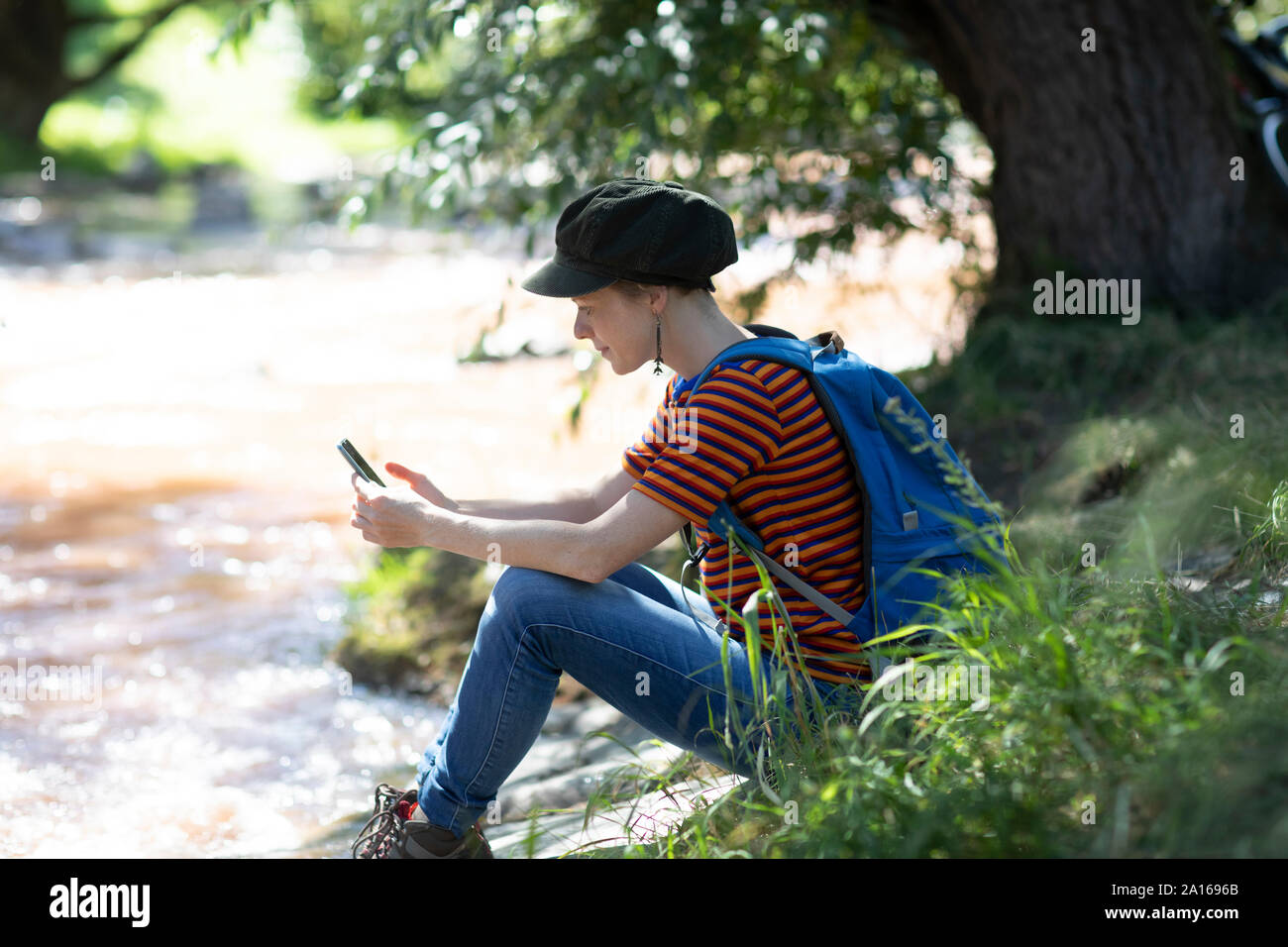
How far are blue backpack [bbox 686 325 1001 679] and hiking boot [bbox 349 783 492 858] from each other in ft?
2.64

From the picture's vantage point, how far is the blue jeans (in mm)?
2521

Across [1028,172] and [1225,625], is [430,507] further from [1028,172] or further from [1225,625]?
[1028,172]

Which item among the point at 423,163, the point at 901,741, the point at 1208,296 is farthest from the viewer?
the point at 1208,296

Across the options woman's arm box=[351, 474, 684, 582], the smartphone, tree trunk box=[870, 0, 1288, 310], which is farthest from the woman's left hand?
tree trunk box=[870, 0, 1288, 310]

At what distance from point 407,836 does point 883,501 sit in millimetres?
1150

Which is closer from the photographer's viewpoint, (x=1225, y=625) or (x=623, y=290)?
(x=1225, y=625)

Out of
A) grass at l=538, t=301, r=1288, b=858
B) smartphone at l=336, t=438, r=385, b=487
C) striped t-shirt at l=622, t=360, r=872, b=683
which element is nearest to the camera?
grass at l=538, t=301, r=1288, b=858

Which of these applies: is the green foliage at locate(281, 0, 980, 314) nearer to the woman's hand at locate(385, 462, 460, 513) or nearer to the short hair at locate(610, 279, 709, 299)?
the woman's hand at locate(385, 462, 460, 513)

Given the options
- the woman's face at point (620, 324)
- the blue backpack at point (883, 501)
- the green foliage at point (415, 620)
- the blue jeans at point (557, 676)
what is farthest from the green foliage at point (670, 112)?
the blue jeans at point (557, 676)

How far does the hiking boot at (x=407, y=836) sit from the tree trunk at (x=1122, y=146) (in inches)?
135

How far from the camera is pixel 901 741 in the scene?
2.35 meters

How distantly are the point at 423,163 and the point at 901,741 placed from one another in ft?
10.2

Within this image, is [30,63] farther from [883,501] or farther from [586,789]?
[883,501]
